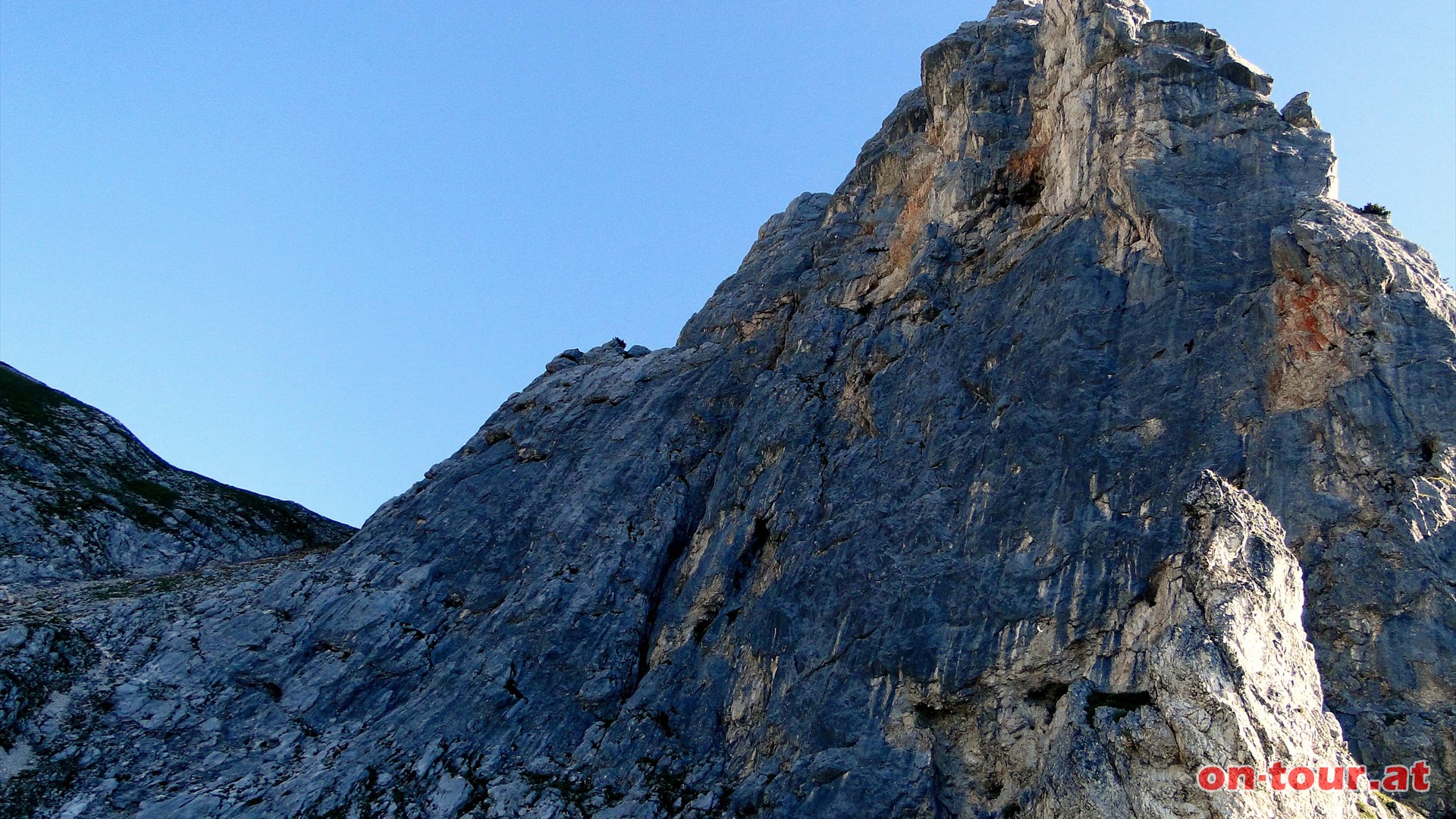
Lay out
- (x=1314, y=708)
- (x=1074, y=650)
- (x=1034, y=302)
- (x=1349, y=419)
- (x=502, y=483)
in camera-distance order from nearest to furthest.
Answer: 1. (x=1314, y=708)
2. (x=1074, y=650)
3. (x=1349, y=419)
4. (x=1034, y=302)
5. (x=502, y=483)

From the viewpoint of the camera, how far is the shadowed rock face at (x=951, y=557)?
2783 cm

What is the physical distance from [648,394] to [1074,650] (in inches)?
1069

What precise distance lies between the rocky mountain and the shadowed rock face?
30.2 feet

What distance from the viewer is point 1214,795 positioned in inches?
850

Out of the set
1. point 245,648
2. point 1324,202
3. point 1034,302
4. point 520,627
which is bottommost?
point 245,648

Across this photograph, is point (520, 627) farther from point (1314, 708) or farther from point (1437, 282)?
point (1437, 282)

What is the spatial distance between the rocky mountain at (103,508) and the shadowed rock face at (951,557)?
9.21 m

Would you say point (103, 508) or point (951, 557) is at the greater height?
point (951, 557)

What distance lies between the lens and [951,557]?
3416 cm

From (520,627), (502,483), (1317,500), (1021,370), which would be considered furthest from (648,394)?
(1317,500)

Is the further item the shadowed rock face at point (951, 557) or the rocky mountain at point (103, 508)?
the rocky mountain at point (103, 508)

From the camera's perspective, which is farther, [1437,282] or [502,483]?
[502,483]

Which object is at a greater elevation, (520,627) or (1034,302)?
(1034,302)

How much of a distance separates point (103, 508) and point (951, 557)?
49823 mm
